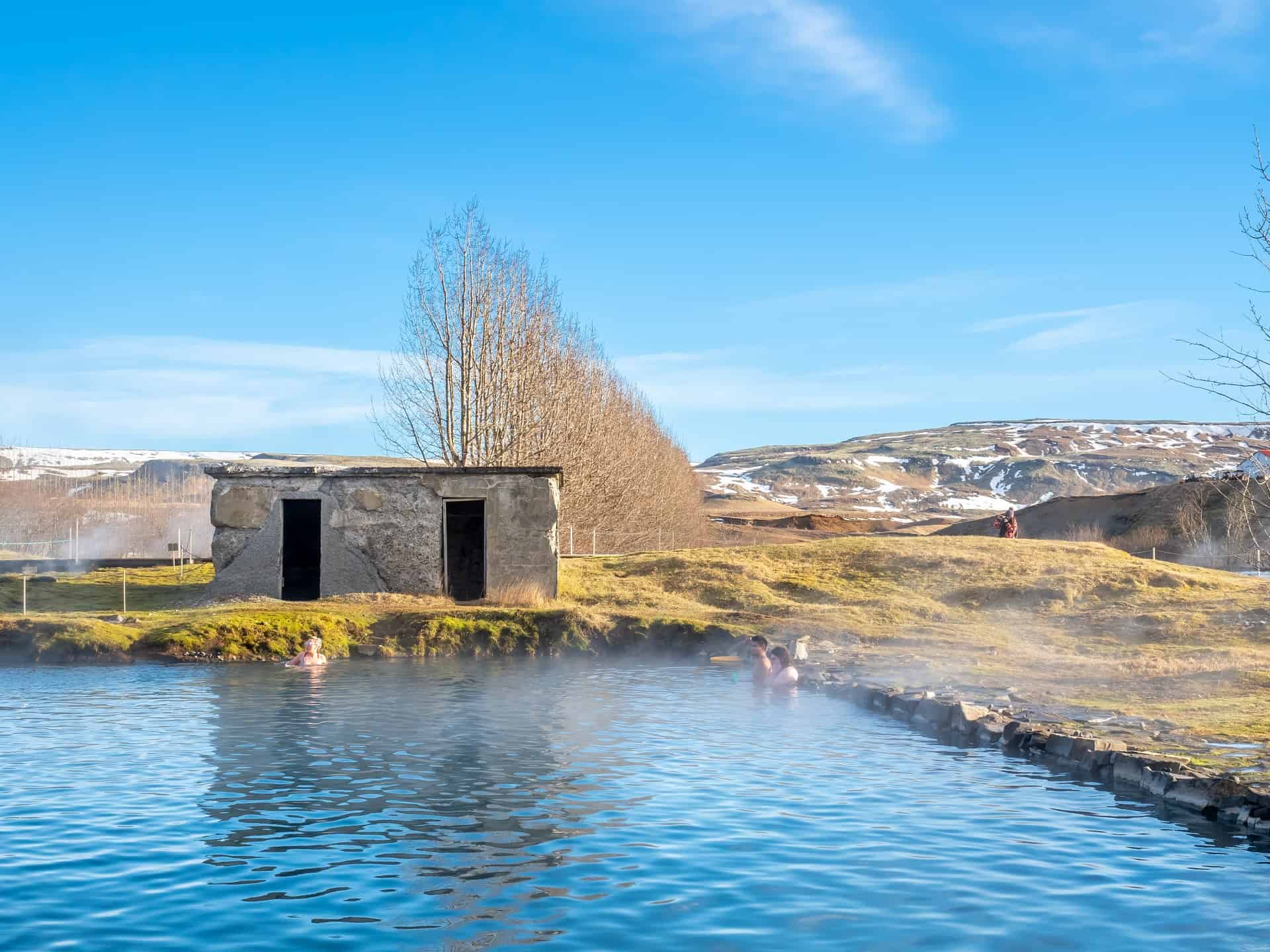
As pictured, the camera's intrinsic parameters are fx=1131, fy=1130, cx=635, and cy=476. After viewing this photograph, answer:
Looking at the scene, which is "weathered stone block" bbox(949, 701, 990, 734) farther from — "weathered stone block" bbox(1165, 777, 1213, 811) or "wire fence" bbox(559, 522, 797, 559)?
"wire fence" bbox(559, 522, 797, 559)

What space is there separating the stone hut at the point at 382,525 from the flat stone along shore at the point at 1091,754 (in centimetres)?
1160

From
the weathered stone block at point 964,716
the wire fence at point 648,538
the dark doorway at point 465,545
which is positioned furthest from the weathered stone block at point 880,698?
the wire fence at point 648,538

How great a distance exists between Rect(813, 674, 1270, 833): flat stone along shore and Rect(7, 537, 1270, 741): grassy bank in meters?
1.47

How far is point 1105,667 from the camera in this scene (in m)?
19.5

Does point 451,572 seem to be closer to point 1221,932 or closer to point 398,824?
point 398,824

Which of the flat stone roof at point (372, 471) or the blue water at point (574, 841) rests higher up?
the flat stone roof at point (372, 471)

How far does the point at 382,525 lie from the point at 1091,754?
18.7m

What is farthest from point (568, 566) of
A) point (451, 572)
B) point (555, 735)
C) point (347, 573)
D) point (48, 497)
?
point (48, 497)

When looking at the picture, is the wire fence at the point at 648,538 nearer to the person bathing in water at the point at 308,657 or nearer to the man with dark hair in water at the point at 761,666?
the person bathing in water at the point at 308,657

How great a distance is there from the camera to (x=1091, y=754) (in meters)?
12.0

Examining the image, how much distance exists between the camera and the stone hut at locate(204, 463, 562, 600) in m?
26.8

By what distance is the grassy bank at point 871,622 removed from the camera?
18.1m

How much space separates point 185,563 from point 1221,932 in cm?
3463

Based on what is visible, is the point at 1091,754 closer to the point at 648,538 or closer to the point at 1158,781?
the point at 1158,781
